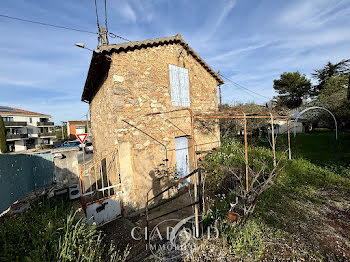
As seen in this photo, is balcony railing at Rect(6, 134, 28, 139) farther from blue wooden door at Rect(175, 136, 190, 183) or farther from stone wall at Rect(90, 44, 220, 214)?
blue wooden door at Rect(175, 136, 190, 183)

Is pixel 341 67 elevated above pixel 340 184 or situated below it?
above

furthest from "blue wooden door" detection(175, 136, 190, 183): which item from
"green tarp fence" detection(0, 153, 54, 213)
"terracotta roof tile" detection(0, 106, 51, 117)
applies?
"terracotta roof tile" detection(0, 106, 51, 117)

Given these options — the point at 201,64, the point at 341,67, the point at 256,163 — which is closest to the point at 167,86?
the point at 201,64

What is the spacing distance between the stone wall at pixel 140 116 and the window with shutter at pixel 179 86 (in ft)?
0.78

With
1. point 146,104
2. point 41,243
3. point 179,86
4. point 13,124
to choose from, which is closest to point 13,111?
point 13,124

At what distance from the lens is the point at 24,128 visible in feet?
102

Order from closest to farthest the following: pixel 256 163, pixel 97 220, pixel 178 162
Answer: pixel 97 220, pixel 178 162, pixel 256 163

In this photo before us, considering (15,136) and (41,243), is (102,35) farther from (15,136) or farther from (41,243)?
(15,136)

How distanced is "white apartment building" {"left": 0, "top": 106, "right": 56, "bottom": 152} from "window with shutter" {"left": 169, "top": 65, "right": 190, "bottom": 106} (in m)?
35.3

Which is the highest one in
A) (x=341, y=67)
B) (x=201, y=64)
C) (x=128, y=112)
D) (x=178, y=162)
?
(x=341, y=67)

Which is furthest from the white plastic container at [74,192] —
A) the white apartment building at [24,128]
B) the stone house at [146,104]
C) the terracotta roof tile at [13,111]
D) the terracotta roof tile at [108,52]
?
the terracotta roof tile at [13,111]

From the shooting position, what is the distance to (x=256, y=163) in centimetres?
741

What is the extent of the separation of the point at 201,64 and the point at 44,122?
4050 cm

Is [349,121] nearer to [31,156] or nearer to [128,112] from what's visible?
[128,112]
